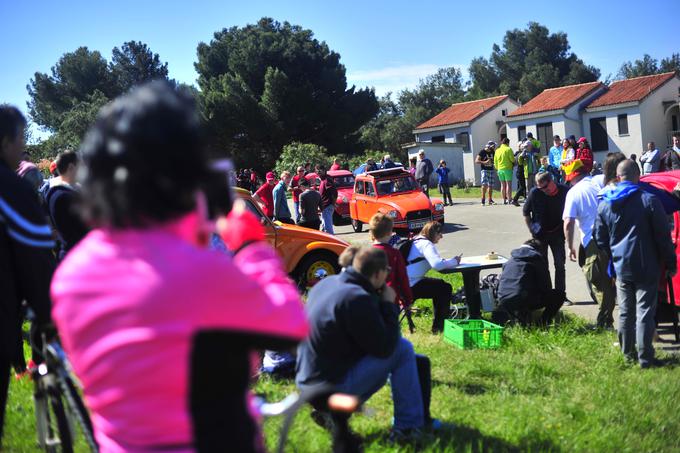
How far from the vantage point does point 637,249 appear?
648 cm

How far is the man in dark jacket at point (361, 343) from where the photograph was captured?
450 centimetres

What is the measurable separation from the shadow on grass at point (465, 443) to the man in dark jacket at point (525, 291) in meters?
3.34

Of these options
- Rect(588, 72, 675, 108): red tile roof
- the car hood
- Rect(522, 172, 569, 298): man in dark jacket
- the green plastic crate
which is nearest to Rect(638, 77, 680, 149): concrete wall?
Rect(588, 72, 675, 108): red tile roof

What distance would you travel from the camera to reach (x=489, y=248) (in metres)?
15.1

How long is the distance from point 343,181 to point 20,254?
66.9 ft

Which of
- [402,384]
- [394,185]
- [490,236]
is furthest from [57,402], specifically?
[394,185]

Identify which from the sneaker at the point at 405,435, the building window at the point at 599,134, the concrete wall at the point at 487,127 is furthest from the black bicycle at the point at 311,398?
the concrete wall at the point at 487,127

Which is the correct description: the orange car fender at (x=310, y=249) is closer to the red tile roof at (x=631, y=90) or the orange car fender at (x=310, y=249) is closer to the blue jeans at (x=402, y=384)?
the blue jeans at (x=402, y=384)

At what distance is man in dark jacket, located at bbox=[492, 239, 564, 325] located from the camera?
8.18 m

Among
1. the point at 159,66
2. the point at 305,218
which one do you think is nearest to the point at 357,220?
the point at 305,218

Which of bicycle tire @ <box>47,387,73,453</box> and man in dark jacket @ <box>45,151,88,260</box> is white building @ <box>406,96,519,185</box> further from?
bicycle tire @ <box>47,387,73,453</box>

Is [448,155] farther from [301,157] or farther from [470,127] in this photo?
[301,157]

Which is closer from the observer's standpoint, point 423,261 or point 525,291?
point 525,291

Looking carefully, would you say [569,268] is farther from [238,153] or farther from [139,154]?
[238,153]
